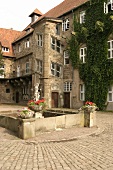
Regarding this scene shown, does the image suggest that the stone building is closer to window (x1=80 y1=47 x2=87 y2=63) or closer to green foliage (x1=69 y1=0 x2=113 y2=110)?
window (x1=80 y1=47 x2=87 y2=63)

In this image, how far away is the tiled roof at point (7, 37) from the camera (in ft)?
121

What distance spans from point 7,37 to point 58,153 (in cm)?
3576

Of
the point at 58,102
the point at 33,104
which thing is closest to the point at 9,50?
the point at 58,102

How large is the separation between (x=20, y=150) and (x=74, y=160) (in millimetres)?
1880

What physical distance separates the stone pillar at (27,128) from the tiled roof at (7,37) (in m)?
29.3

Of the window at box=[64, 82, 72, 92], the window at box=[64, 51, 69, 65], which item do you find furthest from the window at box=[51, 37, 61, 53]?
the window at box=[64, 82, 72, 92]

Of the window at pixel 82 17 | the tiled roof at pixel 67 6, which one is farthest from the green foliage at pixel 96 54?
the tiled roof at pixel 67 6

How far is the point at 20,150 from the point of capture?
6523 mm

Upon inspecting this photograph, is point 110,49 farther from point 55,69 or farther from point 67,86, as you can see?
point 55,69

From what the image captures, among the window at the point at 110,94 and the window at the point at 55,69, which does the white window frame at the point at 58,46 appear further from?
the window at the point at 110,94

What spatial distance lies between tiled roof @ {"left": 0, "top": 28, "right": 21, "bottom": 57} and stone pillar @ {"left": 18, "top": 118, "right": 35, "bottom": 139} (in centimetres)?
2929

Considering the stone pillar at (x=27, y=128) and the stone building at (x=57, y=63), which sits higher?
the stone building at (x=57, y=63)

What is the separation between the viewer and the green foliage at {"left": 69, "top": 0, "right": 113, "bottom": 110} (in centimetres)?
2094

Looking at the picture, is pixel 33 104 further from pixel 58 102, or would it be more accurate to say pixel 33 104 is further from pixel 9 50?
pixel 9 50
